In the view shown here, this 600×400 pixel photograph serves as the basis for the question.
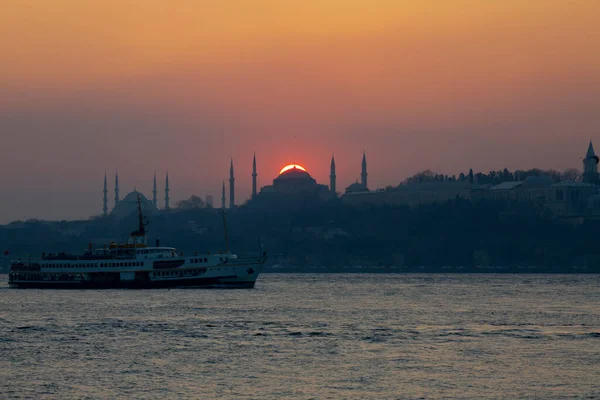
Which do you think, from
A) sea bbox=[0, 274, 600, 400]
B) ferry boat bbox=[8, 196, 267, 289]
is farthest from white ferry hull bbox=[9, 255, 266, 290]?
sea bbox=[0, 274, 600, 400]

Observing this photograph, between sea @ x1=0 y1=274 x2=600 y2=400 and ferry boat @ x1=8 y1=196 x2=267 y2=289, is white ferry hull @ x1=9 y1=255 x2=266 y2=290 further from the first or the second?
sea @ x1=0 y1=274 x2=600 y2=400

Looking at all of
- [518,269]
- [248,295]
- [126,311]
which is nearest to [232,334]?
[126,311]

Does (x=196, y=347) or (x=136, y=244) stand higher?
(x=136, y=244)

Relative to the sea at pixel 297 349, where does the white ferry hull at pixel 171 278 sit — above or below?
above

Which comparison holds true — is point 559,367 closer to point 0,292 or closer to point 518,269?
point 0,292

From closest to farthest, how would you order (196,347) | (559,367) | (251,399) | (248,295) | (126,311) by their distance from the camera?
1. (251,399)
2. (559,367)
3. (196,347)
4. (126,311)
5. (248,295)

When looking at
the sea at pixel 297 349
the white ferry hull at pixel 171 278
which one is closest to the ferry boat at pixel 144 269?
the white ferry hull at pixel 171 278

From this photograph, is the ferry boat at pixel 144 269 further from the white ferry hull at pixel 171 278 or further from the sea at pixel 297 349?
the sea at pixel 297 349

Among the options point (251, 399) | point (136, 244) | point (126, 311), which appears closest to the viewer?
point (251, 399)
